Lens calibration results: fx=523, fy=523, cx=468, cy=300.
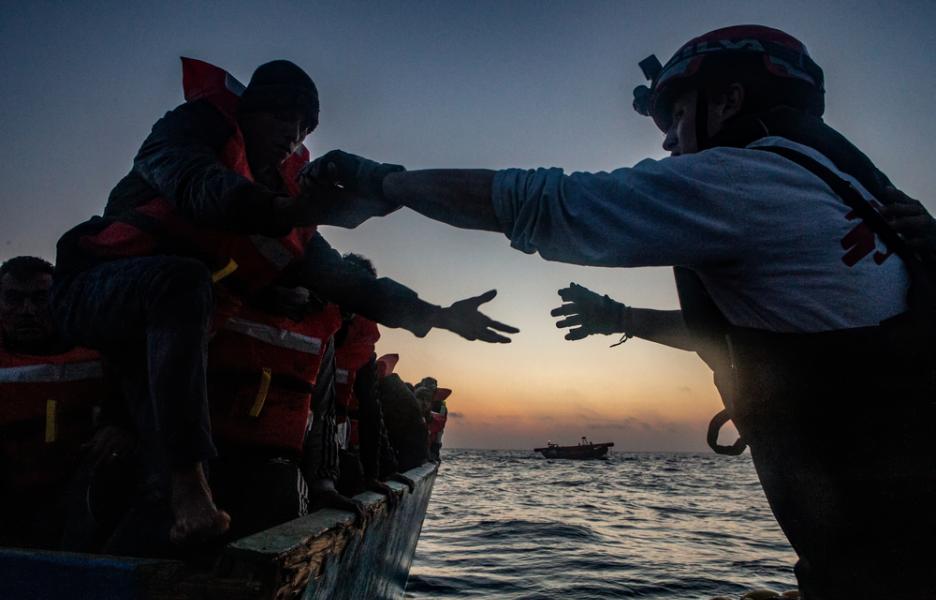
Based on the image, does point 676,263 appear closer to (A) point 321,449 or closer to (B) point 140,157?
(B) point 140,157

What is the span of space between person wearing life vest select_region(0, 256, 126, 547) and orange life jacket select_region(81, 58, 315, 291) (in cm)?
67

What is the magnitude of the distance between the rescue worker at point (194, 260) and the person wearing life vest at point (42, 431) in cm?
49

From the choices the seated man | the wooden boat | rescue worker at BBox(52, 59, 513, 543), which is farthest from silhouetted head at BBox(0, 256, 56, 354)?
the wooden boat

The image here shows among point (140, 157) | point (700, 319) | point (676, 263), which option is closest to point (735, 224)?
point (676, 263)

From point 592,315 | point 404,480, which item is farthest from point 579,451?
point 592,315

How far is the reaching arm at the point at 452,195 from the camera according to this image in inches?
58.1

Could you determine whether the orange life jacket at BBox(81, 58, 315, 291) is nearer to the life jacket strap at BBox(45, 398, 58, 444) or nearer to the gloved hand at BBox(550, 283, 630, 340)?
the life jacket strap at BBox(45, 398, 58, 444)

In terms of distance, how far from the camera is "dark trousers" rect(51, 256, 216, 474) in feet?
5.06

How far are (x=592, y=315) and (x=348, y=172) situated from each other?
5.31 ft

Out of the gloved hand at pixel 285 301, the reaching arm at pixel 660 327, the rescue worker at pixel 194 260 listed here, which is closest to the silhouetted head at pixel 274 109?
the rescue worker at pixel 194 260

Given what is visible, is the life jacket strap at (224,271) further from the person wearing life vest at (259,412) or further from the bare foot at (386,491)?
the bare foot at (386,491)

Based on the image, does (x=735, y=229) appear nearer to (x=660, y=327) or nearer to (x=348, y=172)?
(x=348, y=172)

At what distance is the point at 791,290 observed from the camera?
53.8 inches

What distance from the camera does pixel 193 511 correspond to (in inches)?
57.2
